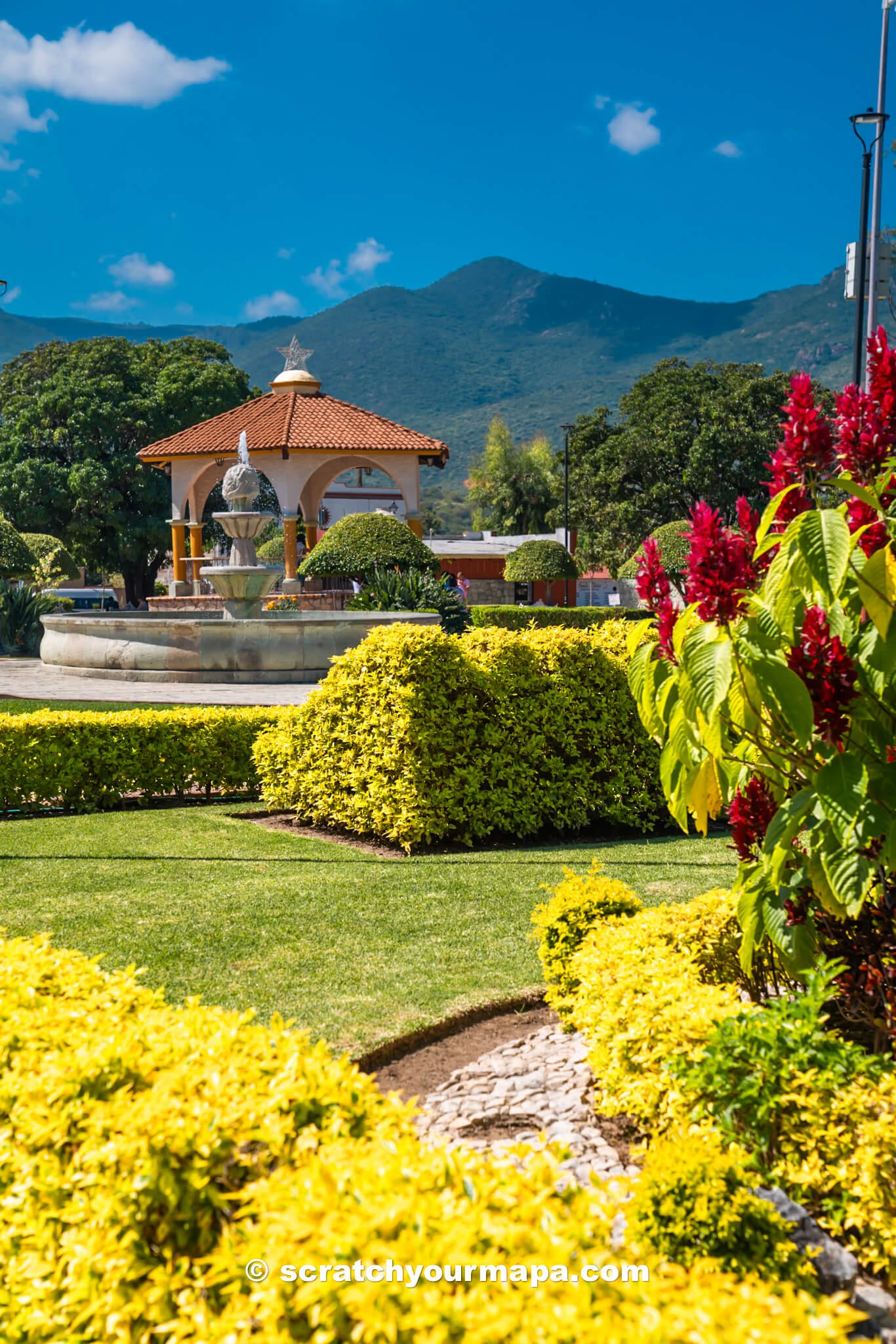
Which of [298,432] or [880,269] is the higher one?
[298,432]

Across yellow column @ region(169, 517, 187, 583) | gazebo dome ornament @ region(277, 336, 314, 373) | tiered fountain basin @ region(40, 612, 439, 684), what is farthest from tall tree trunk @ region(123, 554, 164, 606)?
tiered fountain basin @ region(40, 612, 439, 684)

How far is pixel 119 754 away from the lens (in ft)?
30.6

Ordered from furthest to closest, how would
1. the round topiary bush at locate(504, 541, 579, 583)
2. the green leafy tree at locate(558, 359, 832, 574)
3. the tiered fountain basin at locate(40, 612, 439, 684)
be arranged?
the green leafy tree at locate(558, 359, 832, 574) → the round topiary bush at locate(504, 541, 579, 583) → the tiered fountain basin at locate(40, 612, 439, 684)

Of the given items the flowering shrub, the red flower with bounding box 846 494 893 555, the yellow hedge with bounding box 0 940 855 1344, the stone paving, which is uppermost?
the red flower with bounding box 846 494 893 555

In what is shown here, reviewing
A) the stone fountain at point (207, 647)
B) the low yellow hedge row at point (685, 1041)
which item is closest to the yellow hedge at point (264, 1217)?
the low yellow hedge row at point (685, 1041)

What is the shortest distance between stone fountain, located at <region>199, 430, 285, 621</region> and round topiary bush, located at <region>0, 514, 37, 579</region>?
8883mm

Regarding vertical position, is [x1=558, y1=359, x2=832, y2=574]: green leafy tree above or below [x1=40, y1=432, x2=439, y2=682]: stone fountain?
above

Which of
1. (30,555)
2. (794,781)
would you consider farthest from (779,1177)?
(30,555)

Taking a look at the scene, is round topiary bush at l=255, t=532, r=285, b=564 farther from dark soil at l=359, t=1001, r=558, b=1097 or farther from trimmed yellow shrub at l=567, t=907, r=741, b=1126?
trimmed yellow shrub at l=567, t=907, r=741, b=1126

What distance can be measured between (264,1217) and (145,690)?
14.1 meters

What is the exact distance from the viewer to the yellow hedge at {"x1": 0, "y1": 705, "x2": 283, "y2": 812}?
9.11 metres

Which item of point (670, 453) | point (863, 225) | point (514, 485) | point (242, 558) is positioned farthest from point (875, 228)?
point (514, 485)

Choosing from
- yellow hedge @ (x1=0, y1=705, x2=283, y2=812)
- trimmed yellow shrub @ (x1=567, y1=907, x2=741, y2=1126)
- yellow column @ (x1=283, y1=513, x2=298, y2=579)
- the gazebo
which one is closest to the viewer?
trimmed yellow shrub @ (x1=567, y1=907, x2=741, y2=1126)

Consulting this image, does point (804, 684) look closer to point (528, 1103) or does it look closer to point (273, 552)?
point (528, 1103)
